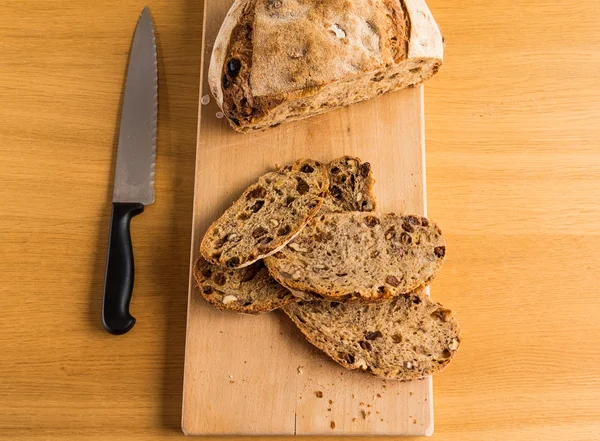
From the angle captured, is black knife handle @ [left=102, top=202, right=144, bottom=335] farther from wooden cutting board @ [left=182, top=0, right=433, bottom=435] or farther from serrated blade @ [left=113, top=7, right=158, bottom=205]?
wooden cutting board @ [left=182, top=0, right=433, bottom=435]

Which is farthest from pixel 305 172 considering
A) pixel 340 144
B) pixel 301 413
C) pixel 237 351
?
pixel 301 413

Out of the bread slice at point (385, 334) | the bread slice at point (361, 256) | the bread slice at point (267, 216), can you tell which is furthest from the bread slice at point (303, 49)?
the bread slice at point (385, 334)

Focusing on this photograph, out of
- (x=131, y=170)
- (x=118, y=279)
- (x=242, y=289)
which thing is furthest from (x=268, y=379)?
(x=131, y=170)

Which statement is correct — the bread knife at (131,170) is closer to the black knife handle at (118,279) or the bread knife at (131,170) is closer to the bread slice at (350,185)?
the black knife handle at (118,279)

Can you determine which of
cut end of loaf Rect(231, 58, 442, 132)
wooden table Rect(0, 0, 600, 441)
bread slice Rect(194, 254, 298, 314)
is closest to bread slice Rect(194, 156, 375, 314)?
bread slice Rect(194, 254, 298, 314)

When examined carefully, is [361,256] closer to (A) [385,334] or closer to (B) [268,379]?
(A) [385,334]
